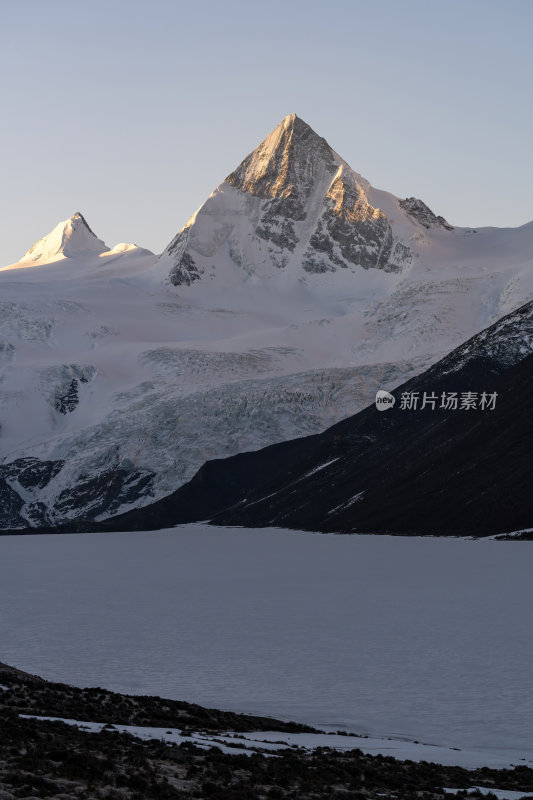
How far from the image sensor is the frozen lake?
34.1 meters

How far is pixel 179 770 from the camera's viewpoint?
77.9ft

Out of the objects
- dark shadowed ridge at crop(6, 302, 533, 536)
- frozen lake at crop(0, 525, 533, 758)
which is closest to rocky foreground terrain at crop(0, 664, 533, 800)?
frozen lake at crop(0, 525, 533, 758)

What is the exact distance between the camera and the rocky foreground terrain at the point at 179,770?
21.4m

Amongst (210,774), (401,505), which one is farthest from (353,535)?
(210,774)

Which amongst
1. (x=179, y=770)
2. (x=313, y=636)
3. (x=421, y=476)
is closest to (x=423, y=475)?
(x=421, y=476)

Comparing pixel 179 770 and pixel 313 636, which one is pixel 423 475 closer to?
pixel 313 636

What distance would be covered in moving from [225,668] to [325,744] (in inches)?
536

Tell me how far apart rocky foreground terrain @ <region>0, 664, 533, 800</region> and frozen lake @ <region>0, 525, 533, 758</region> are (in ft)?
13.5

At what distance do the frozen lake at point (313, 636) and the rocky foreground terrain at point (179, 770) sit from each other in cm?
412

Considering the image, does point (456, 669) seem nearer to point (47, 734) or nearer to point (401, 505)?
point (47, 734)

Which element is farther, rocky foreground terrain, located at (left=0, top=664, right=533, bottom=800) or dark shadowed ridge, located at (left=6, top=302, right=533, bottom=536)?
dark shadowed ridge, located at (left=6, top=302, right=533, bottom=536)

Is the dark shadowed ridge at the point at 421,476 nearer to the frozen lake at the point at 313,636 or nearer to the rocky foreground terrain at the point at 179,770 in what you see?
the frozen lake at the point at 313,636

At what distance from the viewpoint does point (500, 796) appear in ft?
75.7

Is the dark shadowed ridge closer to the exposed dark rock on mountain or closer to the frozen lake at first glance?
the exposed dark rock on mountain
